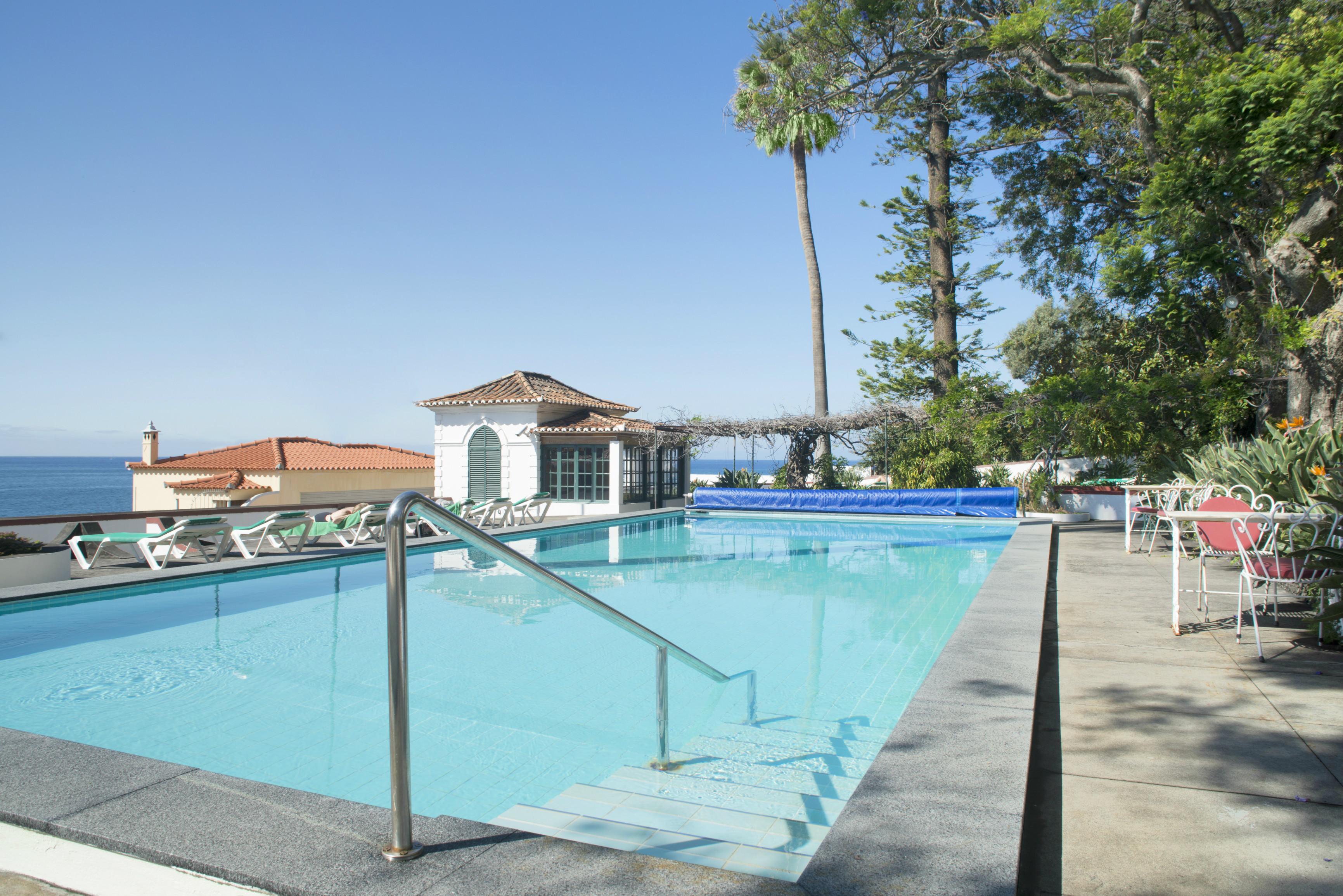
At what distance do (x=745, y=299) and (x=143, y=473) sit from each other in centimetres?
2466

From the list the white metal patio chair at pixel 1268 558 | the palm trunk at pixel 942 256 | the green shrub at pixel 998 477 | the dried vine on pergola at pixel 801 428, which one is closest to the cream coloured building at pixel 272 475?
the dried vine on pergola at pixel 801 428

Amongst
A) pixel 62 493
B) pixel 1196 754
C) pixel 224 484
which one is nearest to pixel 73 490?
pixel 62 493

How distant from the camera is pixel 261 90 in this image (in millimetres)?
16797

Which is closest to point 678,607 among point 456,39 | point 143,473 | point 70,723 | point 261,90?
point 70,723

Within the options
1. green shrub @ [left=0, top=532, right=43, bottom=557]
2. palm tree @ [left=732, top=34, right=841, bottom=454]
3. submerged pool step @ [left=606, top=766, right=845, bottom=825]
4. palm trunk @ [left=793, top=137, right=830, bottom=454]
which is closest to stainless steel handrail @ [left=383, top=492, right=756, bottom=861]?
submerged pool step @ [left=606, top=766, right=845, bottom=825]

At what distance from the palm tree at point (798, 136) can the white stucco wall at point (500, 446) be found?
26.4 feet

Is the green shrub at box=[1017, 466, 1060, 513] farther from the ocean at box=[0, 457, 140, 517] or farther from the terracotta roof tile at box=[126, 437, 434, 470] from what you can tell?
the ocean at box=[0, 457, 140, 517]

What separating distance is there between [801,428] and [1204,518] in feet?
50.3

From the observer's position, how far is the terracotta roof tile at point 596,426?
19.2 metres

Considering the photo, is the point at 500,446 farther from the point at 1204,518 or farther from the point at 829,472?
the point at 1204,518

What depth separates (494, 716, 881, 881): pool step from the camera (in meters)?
2.38

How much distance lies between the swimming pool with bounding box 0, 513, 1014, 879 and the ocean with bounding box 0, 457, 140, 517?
125 ft

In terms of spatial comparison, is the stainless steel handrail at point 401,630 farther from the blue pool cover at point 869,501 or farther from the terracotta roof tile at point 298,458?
the terracotta roof tile at point 298,458

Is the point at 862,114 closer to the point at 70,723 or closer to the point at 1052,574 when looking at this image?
the point at 1052,574
